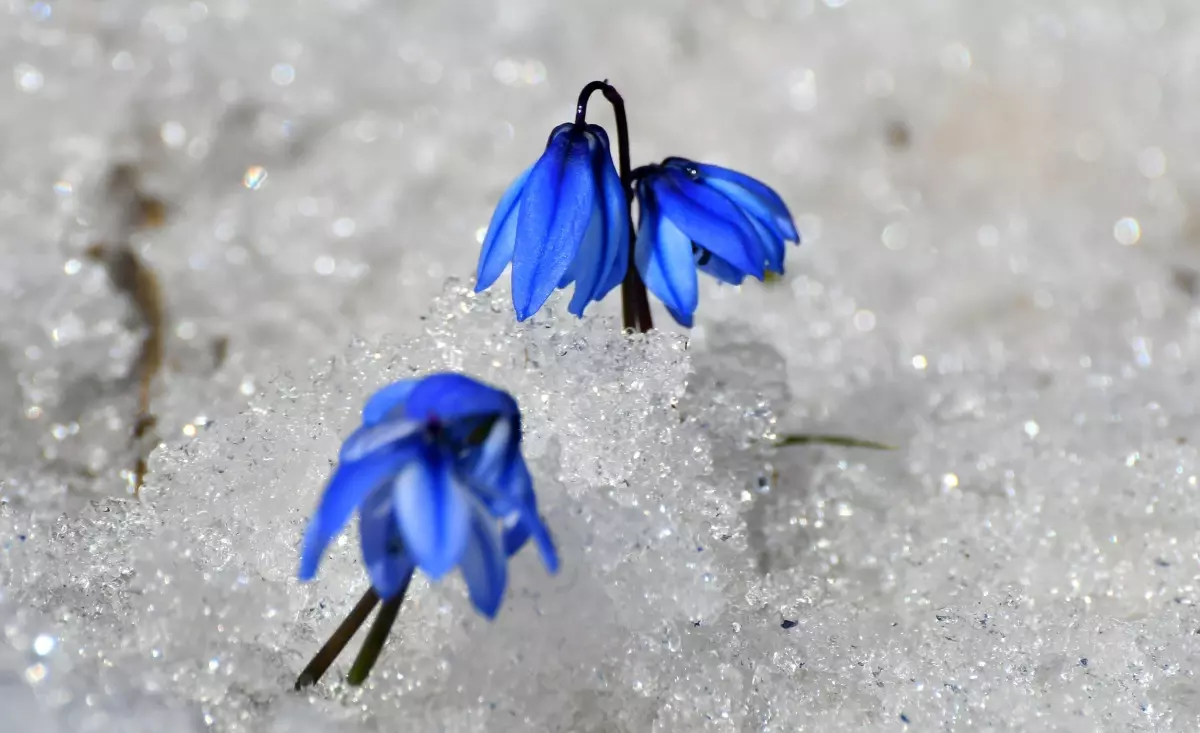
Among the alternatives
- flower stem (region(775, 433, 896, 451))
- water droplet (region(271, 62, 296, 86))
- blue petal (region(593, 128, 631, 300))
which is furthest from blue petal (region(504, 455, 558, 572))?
water droplet (region(271, 62, 296, 86))

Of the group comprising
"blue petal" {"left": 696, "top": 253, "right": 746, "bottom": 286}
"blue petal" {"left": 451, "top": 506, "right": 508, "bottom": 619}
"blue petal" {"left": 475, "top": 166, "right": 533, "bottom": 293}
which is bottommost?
"blue petal" {"left": 451, "top": 506, "right": 508, "bottom": 619}

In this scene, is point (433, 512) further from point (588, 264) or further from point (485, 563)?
point (588, 264)

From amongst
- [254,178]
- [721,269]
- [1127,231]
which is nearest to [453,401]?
[721,269]

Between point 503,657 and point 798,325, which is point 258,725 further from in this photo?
point 798,325

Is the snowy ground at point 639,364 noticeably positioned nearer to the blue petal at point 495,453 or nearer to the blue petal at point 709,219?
the blue petal at point 709,219

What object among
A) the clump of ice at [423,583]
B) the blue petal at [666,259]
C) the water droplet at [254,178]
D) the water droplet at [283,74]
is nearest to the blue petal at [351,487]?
the clump of ice at [423,583]

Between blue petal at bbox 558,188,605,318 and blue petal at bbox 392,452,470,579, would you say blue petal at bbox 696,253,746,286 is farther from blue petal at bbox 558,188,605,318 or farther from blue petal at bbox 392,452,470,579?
blue petal at bbox 392,452,470,579
